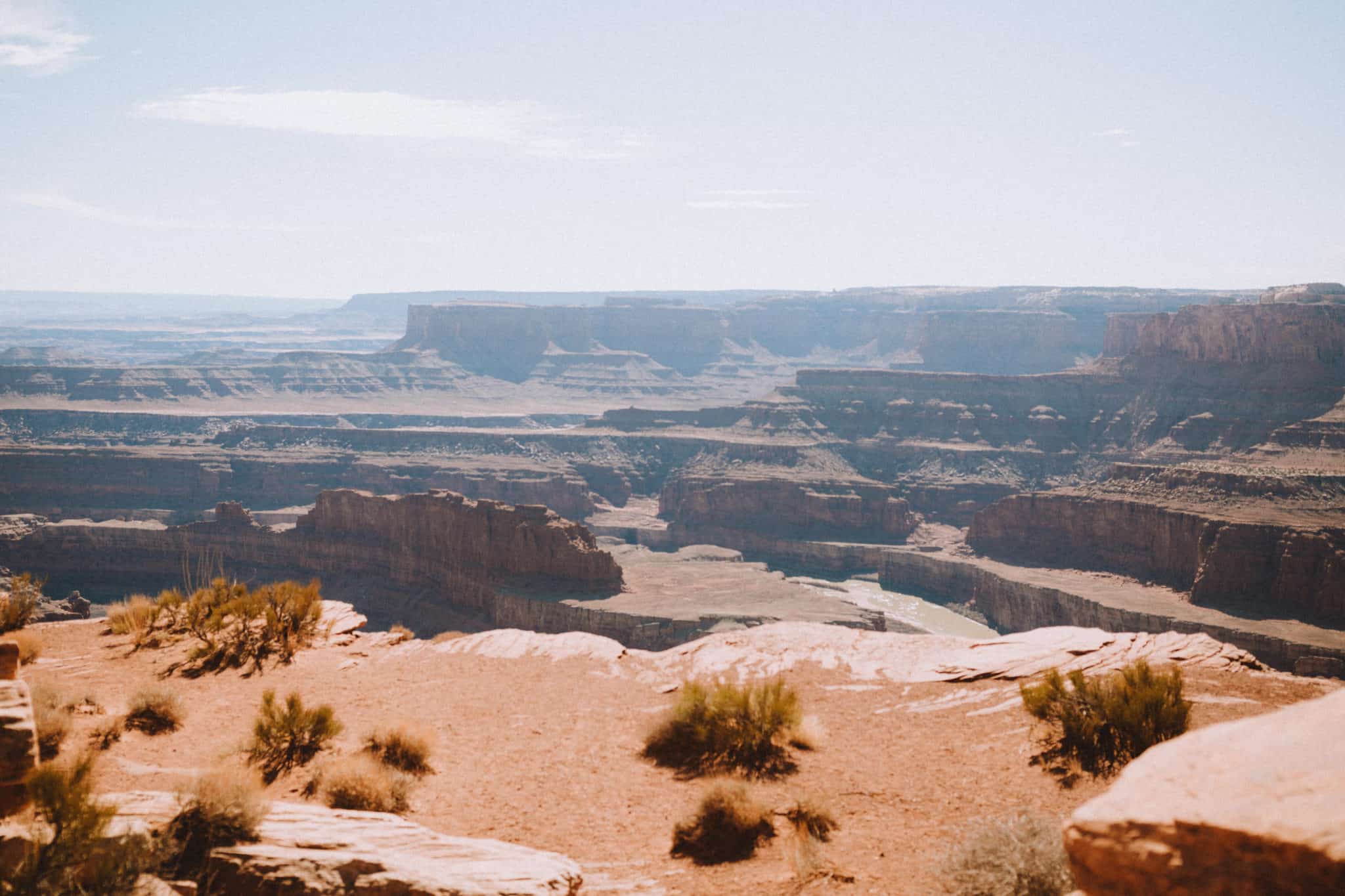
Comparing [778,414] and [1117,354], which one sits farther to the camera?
[1117,354]

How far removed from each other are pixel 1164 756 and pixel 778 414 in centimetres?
11698

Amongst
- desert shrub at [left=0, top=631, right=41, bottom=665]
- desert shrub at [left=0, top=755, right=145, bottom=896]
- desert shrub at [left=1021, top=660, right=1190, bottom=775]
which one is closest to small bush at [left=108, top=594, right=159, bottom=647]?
desert shrub at [left=0, top=631, right=41, bottom=665]

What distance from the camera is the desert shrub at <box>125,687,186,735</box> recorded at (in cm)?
1499

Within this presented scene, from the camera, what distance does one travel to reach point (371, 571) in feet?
201

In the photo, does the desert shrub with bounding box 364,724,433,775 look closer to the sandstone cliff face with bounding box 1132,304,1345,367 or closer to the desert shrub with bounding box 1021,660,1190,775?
the desert shrub with bounding box 1021,660,1190,775

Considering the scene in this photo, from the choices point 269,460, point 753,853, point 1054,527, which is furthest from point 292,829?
point 269,460

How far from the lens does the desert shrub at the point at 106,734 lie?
1375 cm

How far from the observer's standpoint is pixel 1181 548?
6856 centimetres

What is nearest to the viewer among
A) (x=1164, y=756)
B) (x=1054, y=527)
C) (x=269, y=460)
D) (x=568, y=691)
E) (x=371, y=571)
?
(x=1164, y=756)

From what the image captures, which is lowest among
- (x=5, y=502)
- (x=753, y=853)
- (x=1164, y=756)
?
(x=5, y=502)

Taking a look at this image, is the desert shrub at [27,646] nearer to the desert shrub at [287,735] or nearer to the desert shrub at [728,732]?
the desert shrub at [287,735]

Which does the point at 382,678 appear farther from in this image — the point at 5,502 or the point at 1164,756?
the point at 5,502

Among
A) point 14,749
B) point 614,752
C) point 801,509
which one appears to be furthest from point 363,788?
point 801,509

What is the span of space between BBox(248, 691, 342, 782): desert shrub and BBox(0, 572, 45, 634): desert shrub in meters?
11.1
